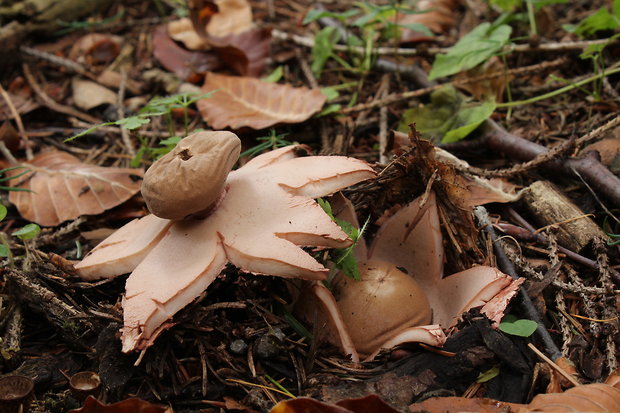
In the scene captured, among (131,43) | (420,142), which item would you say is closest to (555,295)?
(420,142)

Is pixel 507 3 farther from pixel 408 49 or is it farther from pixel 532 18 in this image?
pixel 408 49

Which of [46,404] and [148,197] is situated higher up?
[148,197]

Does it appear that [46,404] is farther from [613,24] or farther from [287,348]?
[613,24]

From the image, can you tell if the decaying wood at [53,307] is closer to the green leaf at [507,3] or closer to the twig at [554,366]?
the twig at [554,366]

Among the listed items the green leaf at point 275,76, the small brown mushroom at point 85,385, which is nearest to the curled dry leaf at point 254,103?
the green leaf at point 275,76

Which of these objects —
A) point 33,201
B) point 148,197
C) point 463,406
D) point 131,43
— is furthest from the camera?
point 131,43
